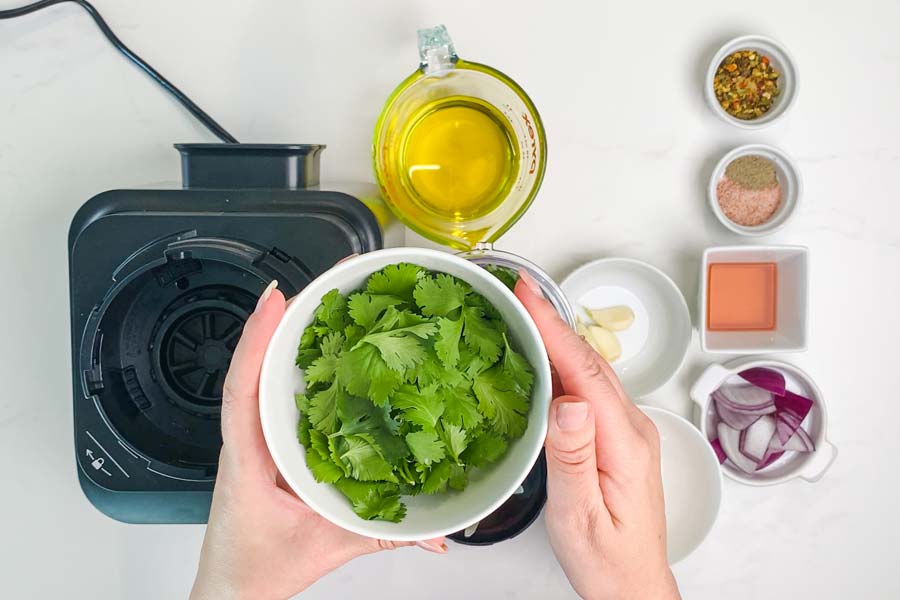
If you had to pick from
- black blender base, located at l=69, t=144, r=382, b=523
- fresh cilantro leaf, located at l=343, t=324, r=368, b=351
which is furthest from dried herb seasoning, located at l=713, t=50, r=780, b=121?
fresh cilantro leaf, located at l=343, t=324, r=368, b=351

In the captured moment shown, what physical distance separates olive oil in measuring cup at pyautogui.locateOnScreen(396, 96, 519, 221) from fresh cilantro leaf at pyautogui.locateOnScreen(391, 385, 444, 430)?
0.38 meters

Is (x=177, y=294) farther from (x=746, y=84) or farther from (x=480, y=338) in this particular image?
(x=746, y=84)

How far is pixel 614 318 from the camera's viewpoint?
0.98 metres

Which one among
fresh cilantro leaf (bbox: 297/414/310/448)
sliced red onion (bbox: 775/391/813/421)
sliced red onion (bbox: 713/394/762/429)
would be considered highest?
fresh cilantro leaf (bbox: 297/414/310/448)

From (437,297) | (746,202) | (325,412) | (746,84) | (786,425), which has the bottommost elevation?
(786,425)

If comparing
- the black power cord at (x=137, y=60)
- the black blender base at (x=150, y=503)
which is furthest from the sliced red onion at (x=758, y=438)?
the black power cord at (x=137, y=60)

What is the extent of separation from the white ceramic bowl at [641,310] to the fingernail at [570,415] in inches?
15.5

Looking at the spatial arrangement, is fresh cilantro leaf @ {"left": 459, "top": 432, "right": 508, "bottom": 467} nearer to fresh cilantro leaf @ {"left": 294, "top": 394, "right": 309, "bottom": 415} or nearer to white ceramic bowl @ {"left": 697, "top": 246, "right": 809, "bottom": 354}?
fresh cilantro leaf @ {"left": 294, "top": 394, "right": 309, "bottom": 415}

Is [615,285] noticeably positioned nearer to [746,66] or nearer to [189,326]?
[746,66]

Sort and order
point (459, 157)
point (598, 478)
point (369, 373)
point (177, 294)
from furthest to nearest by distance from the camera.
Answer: point (459, 157) → point (177, 294) → point (598, 478) → point (369, 373)

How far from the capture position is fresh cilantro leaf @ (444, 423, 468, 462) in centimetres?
59

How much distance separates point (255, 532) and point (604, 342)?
527 millimetres

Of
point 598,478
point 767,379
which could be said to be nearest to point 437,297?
point 598,478

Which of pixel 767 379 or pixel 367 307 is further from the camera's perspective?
pixel 767 379
